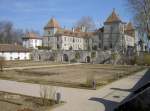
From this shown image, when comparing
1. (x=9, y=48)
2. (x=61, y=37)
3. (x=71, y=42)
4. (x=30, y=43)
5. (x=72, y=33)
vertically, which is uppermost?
(x=72, y=33)

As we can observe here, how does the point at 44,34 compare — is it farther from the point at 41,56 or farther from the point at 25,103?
the point at 25,103

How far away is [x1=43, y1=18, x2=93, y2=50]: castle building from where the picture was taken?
252 feet

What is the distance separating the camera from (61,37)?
76.3 meters

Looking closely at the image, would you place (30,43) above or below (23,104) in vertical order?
above

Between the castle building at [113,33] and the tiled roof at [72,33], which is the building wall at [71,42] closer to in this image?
the tiled roof at [72,33]

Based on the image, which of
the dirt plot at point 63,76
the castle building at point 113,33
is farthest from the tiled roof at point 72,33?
the dirt plot at point 63,76

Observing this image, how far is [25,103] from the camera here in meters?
11.3

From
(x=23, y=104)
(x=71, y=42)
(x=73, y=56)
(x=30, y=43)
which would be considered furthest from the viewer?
(x=71, y=42)

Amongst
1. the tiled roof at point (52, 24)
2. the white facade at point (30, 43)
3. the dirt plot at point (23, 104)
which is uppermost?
the tiled roof at point (52, 24)

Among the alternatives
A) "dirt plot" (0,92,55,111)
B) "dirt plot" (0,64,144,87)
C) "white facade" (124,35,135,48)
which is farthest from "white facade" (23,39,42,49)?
"dirt plot" (0,92,55,111)

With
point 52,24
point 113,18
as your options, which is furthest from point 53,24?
point 113,18

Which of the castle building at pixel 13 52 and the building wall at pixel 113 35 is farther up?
the building wall at pixel 113 35

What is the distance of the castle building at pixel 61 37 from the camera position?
76812 mm

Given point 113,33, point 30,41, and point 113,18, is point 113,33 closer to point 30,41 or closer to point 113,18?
point 113,18
